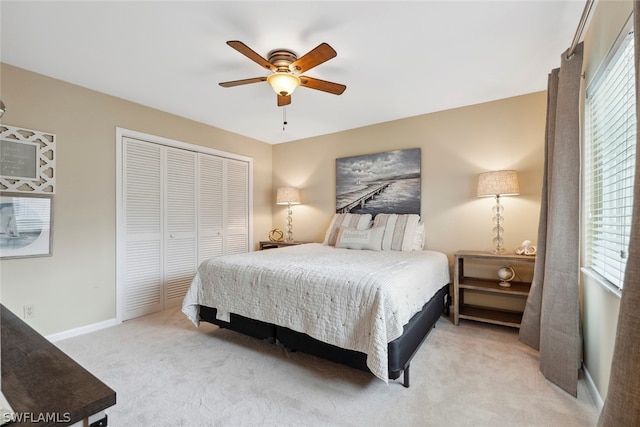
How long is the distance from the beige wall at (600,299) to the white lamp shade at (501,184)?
964 mm

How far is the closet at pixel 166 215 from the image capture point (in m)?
3.18

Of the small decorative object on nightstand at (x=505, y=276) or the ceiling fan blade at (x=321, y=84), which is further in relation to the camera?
the small decorative object on nightstand at (x=505, y=276)

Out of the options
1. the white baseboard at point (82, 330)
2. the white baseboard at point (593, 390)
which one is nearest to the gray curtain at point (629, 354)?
the white baseboard at point (593, 390)

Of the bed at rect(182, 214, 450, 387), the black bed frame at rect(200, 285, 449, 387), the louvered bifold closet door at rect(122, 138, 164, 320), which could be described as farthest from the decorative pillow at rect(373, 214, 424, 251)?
the louvered bifold closet door at rect(122, 138, 164, 320)

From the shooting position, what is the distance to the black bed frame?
5.87 feet

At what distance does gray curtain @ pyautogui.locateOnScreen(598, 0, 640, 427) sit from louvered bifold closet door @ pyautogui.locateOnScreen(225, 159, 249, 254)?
13.4 feet

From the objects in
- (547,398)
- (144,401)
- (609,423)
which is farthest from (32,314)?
(547,398)

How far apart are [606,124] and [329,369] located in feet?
7.98

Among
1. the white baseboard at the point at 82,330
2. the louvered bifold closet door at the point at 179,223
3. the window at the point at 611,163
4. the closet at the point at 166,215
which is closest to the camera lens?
the window at the point at 611,163

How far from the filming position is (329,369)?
2.13 meters

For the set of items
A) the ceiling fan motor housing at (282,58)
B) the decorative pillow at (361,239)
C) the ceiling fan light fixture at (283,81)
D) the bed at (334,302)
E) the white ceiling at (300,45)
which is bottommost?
the bed at (334,302)

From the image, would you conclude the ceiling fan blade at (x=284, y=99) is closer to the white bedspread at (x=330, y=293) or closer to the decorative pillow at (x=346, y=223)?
the white bedspread at (x=330, y=293)

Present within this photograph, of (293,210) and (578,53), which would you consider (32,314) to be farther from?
(578,53)

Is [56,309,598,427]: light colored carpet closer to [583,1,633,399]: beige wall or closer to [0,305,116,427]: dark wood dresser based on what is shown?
[583,1,633,399]: beige wall
